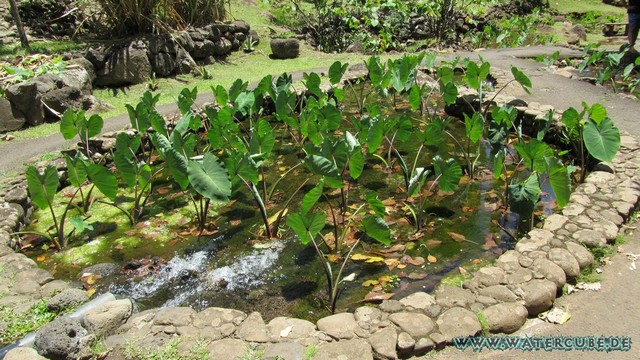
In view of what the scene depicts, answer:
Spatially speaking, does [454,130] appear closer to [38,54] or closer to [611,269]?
[611,269]

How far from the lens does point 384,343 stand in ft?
9.35

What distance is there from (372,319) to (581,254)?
1648mm

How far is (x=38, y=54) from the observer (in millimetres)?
8555

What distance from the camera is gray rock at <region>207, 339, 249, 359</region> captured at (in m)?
2.82

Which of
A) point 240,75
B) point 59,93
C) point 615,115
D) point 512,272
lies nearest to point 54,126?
point 59,93

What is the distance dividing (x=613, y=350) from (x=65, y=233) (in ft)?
15.0

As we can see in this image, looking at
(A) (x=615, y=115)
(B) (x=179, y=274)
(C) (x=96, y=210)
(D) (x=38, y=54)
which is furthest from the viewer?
(D) (x=38, y=54)

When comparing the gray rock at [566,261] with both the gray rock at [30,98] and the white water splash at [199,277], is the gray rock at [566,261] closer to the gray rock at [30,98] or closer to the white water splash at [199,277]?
the white water splash at [199,277]

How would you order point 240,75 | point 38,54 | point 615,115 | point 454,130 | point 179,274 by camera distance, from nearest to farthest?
Result: point 179,274 < point 615,115 < point 454,130 < point 38,54 < point 240,75

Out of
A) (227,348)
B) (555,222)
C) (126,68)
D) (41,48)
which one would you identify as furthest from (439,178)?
(41,48)

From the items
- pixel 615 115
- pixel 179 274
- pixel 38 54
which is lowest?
pixel 179 274

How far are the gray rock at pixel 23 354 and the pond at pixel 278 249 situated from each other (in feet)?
3.25

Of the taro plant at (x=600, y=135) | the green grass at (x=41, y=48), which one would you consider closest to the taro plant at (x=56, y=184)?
the taro plant at (x=600, y=135)

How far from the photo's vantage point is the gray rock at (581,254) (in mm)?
3547
